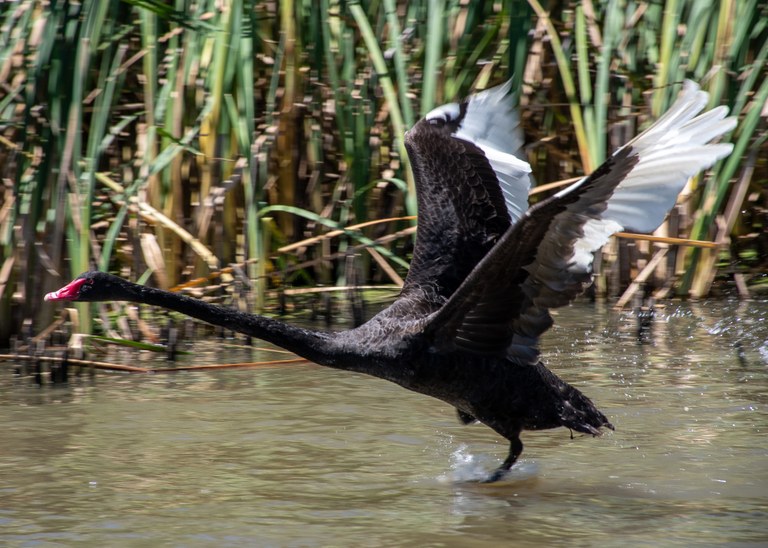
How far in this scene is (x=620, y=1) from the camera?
647 centimetres

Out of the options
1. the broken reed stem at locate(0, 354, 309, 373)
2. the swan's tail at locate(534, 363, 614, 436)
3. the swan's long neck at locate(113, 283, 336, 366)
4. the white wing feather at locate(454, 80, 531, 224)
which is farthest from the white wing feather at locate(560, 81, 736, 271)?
the broken reed stem at locate(0, 354, 309, 373)

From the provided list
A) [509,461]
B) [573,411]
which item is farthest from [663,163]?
[509,461]

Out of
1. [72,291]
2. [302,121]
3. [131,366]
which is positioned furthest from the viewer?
[302,121]

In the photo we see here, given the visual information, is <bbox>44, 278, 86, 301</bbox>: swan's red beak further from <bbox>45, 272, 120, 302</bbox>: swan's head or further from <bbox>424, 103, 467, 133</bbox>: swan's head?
<bbox>424, 103, 467, 133</bbox>: swan's head

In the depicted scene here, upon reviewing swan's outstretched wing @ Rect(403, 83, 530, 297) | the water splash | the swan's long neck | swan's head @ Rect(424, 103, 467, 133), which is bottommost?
the water splash

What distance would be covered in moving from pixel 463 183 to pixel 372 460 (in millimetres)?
1460

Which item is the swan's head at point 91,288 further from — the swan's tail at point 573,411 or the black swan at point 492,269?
the swan's tail at point 573,411

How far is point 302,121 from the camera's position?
22.8 feet

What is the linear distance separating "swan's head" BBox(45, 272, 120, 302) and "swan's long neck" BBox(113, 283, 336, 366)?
0.05 metres

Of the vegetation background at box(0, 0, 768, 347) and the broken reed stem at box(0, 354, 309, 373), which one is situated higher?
the vegetation background at box(0, 0, 768, 347)

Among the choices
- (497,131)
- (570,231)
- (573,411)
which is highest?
(497,131)

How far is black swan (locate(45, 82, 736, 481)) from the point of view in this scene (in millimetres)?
3607

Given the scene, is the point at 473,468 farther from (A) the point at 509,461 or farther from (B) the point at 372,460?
(B) the point at 372,460

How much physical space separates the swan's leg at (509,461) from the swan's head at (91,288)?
5.37ft
